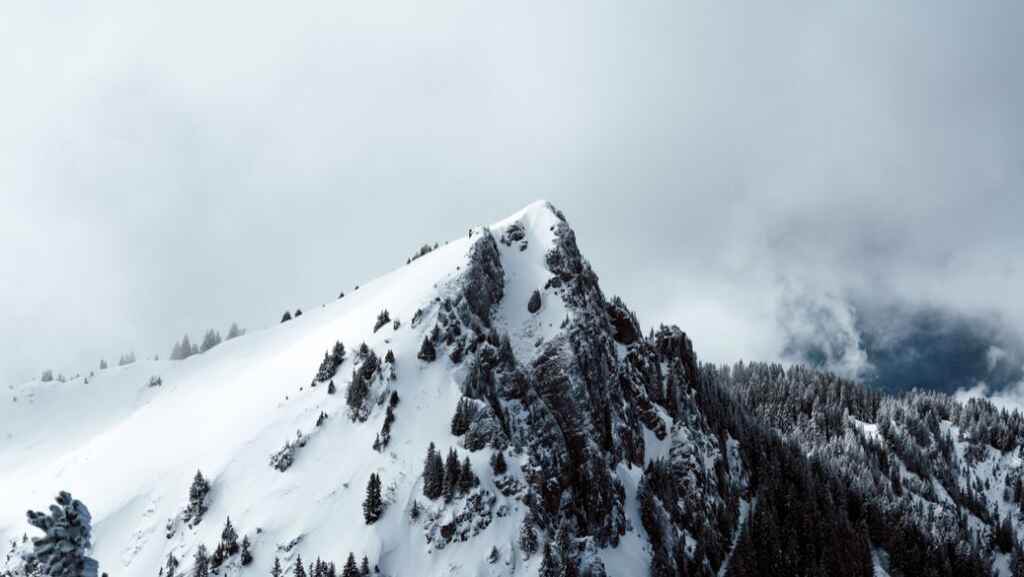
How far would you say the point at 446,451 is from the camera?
315 ft

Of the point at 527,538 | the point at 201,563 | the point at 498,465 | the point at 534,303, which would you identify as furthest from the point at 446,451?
the point at 534,303

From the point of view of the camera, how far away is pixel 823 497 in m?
158

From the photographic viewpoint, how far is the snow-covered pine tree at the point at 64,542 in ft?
102

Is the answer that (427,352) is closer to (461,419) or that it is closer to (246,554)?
(461,419)

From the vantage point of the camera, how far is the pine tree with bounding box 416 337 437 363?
358 ft

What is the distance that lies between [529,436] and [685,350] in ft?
235

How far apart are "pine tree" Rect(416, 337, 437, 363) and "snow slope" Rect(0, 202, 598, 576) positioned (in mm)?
1142

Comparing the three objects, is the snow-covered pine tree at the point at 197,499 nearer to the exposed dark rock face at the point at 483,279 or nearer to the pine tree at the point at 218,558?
the pine tree at the point at 218,558

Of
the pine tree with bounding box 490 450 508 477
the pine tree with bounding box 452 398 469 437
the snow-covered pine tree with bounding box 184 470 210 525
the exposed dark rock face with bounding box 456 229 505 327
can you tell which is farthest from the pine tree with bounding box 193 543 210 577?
the exposed dark rock face with bounding box 456 229 505 327

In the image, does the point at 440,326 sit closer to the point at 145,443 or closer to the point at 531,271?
the point at 531,271

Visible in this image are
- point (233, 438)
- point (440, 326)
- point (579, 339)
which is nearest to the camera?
point (233, 438)

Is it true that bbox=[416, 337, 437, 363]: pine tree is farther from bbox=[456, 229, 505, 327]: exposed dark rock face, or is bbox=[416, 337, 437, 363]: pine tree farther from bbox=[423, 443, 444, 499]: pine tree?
bbox=[423, 443, 444, 499]: pine tree

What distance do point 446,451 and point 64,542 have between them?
218 ft

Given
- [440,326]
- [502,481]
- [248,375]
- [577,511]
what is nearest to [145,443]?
[248,375]
